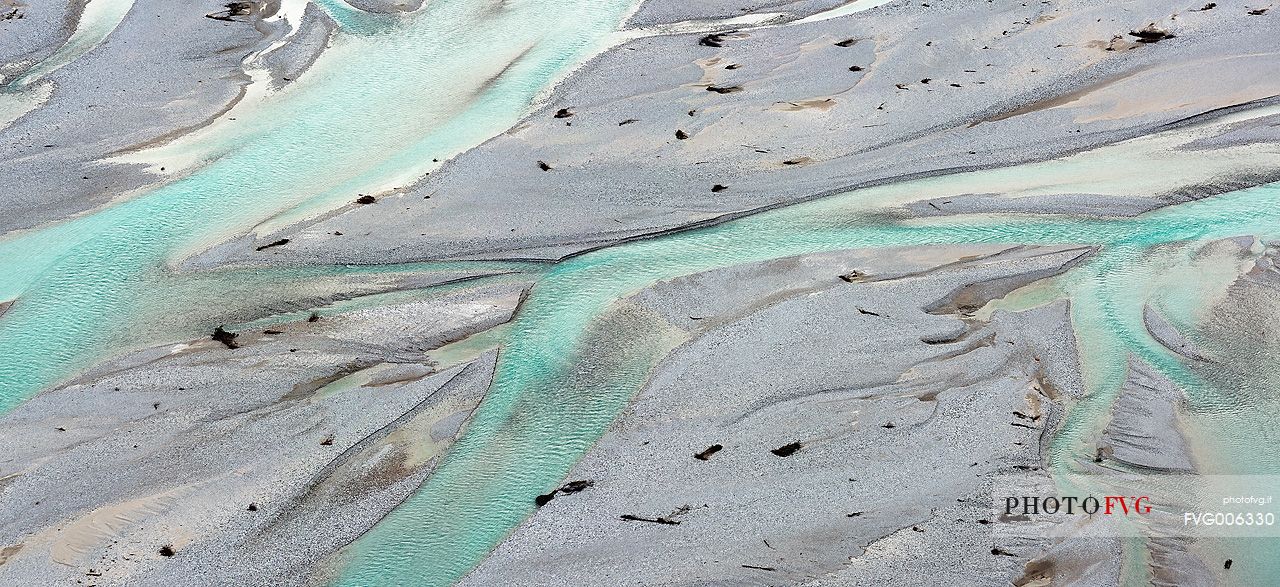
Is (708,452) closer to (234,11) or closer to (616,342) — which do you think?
(616,342)

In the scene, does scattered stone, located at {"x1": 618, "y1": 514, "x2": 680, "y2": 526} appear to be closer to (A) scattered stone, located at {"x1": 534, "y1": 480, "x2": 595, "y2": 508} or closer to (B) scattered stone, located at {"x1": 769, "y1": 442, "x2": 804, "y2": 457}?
(A) scattered stone, located at {"x1": 534, "y1": 480, "x2": 595, "y2": 508}

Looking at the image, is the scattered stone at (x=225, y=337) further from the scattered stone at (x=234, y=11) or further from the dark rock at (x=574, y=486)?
the scattered stone at (x=234, y=11)

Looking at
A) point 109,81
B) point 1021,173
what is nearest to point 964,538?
point 1021,173

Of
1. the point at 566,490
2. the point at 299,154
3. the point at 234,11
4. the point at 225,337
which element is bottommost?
the point at 566,490

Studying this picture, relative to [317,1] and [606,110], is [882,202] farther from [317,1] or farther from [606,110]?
[317,1]

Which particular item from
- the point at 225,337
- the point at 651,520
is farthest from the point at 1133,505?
the point at 225,337
